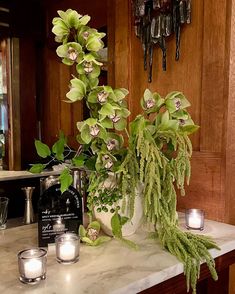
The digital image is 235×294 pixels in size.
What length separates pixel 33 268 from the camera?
0.81 metres

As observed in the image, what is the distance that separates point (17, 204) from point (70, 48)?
0.68 m

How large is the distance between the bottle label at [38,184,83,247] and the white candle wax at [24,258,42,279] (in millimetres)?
227

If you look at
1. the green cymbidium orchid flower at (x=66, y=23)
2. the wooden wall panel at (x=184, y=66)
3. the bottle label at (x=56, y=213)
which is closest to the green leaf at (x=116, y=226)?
the bottle label at (x=56, y=213)

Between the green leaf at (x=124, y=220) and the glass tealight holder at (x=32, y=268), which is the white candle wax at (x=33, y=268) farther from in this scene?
the green leaf at (x=124, y=220)

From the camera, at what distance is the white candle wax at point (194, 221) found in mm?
1237

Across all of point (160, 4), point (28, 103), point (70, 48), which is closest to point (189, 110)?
point (160, 4)

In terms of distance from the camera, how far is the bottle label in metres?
1.06

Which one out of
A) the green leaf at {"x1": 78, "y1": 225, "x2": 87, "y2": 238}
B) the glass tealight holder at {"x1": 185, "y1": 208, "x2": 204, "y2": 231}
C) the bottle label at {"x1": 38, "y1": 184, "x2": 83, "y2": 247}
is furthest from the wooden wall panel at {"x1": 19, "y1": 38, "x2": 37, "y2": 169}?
the glass tealight holder at {"x1": 185, "y1": 208, "x2": 204, "y2": 231}

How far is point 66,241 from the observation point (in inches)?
37.7

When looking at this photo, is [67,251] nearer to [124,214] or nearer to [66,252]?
[66,252]

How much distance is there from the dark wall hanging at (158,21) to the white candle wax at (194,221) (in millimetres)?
677

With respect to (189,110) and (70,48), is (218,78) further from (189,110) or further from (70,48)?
(70,48)

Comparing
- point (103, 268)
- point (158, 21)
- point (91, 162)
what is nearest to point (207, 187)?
point (91, 162)

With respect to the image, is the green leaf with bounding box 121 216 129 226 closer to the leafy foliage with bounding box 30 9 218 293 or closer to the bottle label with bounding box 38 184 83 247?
the leafy foliage with bounding box 30 9 218 293
